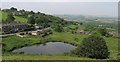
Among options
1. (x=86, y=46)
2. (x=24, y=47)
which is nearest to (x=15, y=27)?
(x=24, y=47)

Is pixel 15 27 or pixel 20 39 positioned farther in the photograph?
pixel 15 27

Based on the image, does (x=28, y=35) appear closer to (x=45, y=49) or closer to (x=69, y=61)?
(x=45, y=49)

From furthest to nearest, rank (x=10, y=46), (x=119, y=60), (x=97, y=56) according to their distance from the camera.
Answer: (x=10, y=46) → (x=97, y=56) → (x=119, y=60)

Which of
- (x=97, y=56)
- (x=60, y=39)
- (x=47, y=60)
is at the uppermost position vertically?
(x=47, y=60)

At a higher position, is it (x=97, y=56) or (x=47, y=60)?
(x=47, y=60)

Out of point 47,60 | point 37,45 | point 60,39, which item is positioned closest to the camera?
point 47,60

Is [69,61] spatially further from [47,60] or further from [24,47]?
[24,47]
